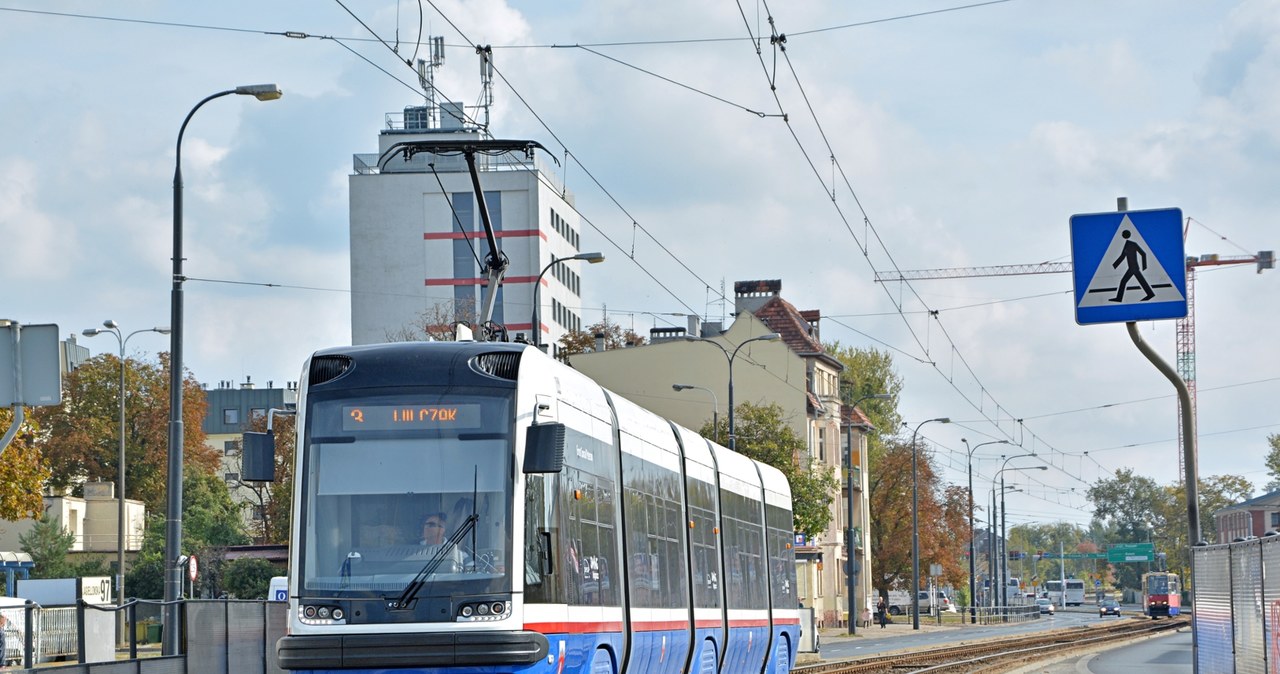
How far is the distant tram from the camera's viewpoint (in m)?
108

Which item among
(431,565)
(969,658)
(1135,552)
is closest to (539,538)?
(431,565)

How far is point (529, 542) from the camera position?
1378 centimetres

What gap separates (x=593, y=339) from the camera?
89438 millimetres

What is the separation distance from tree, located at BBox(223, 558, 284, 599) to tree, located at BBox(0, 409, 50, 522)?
24119 millimetres

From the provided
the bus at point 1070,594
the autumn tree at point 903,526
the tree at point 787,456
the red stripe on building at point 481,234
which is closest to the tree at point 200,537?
the red stripe on building at point 481,234

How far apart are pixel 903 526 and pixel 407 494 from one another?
8808 cm

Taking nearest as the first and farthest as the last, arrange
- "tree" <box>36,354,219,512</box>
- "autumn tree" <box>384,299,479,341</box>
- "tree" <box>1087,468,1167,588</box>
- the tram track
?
the tram track, "autumn tree" <box>384,299,479,341</box>, "tree" <box>36,354,219,512</box>, "tree" <box>1087,468,1167,588</box>

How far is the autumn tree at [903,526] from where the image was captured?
97312mm

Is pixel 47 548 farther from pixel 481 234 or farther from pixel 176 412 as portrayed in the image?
pixel 176 412

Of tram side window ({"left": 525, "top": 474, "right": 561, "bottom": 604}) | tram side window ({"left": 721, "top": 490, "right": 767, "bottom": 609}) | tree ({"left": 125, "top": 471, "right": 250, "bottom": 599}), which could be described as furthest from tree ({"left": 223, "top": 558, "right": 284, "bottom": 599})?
tram side window ({"left": 525, "top": 474, "right": 561, "bottom": 604})

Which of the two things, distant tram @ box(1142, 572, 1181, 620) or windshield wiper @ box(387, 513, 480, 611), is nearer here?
windshield wiper @ box(387, 513, 480, 611)

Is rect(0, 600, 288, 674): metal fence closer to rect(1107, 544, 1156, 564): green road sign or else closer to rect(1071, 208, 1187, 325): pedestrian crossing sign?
rect(1071, 208, 1187, 325): pedestrian crossing sign

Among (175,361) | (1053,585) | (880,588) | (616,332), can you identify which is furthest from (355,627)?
(1053,585)

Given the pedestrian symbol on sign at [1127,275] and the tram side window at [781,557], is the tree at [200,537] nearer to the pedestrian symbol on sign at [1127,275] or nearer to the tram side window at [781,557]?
the tram side window at [781,557]
